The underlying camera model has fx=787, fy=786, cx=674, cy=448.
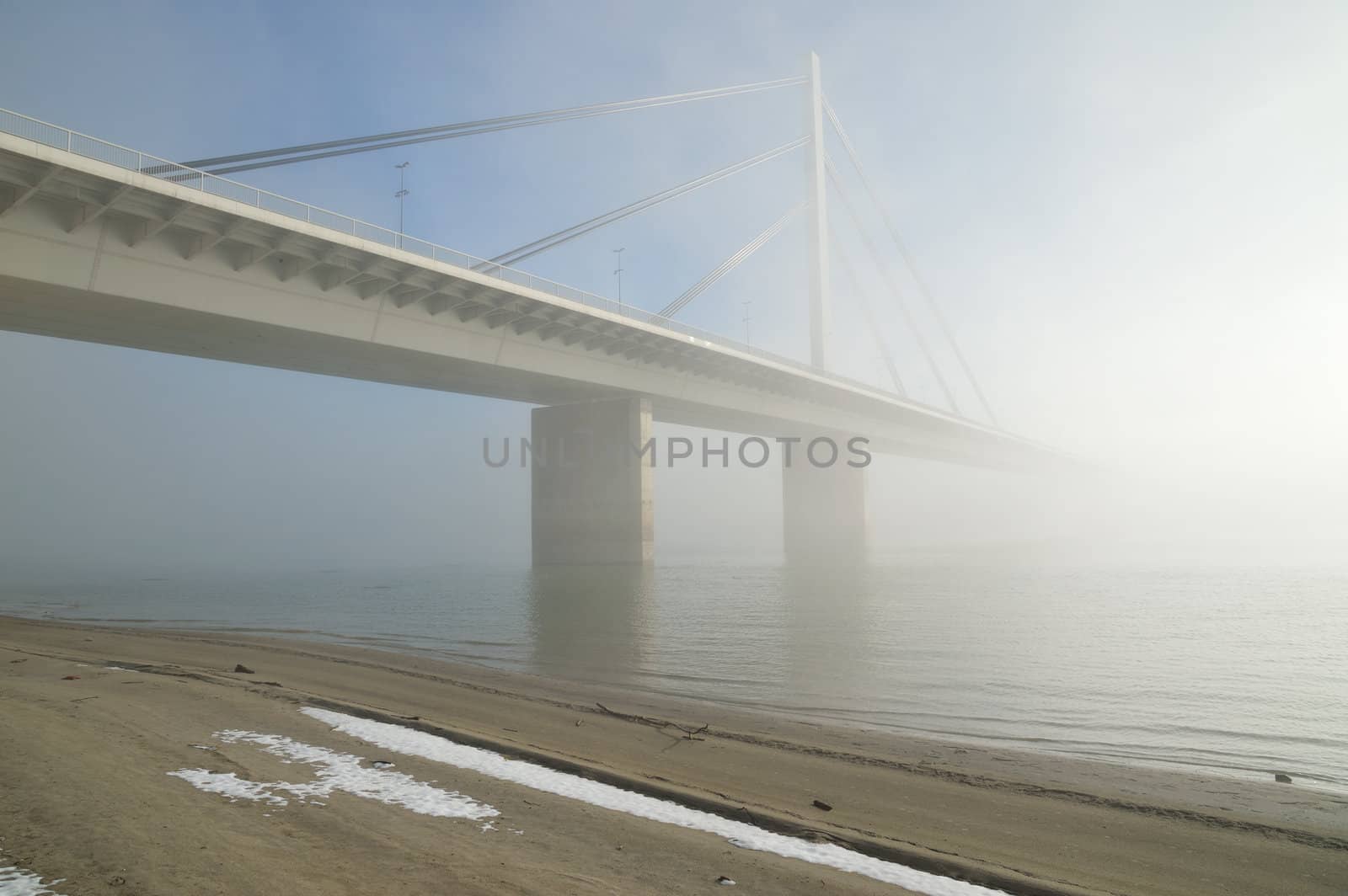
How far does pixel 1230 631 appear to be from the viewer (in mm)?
17125

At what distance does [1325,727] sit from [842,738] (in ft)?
19.6

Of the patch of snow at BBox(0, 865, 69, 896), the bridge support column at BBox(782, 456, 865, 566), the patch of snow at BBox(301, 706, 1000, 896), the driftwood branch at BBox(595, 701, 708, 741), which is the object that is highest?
the bridge support column at BBox(782, 456, 865, 566)

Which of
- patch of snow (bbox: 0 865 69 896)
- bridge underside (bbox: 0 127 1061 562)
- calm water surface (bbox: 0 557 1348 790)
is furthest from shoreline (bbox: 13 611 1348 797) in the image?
bridge underside (bbox: 0 127 1061 562)

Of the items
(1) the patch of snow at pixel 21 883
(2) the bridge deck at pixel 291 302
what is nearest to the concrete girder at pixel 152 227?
(2) the bridge deck at pixel 291 302

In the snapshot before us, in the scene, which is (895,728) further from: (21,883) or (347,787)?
(21,883)

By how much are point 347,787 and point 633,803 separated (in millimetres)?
1888

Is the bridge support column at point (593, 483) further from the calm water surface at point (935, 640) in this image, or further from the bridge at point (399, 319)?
the calm water surface at point (935, 640)

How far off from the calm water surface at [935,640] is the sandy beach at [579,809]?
181cm

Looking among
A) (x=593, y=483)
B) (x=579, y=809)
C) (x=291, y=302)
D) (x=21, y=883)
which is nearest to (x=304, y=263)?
(x=291, y=302)

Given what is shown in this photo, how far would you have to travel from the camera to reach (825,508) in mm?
64500

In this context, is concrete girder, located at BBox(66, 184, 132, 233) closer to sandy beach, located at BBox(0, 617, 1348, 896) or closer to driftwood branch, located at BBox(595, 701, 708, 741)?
sandy beach, located at BBox(0, 617, 1348, 896)

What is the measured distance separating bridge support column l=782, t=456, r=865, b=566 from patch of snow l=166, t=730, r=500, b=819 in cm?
5704

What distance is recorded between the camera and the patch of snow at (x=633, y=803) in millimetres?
4336

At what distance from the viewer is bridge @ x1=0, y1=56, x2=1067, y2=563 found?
1980 cm
